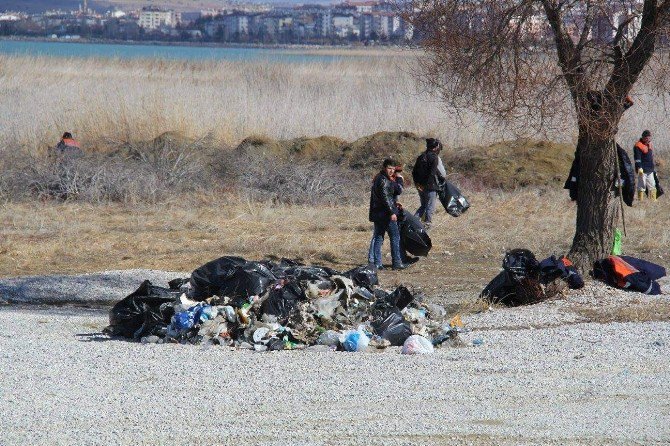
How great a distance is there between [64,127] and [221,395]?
→ 71.8 feet

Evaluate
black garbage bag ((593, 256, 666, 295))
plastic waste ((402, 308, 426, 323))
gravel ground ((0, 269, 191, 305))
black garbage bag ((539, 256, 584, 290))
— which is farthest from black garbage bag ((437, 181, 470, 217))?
plastic waste ((402, 308, 426, 323))

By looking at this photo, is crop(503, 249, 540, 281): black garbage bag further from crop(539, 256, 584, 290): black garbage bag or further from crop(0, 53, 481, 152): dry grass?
crop(0, 53, 481, 152): dry grass

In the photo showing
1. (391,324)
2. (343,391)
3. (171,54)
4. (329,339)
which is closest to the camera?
(343,391)

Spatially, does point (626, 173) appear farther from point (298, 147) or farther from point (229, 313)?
point (298, 147)

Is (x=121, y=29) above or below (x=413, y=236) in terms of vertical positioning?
below

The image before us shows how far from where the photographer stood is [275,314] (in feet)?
31.9

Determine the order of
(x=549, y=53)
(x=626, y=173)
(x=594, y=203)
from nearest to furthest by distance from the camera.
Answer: (x=549, y=53)
(x=594, y=203)
(x=626, y=173)

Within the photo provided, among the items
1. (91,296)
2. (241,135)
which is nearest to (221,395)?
(91,296)

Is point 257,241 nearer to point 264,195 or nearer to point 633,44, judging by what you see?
point 264,195

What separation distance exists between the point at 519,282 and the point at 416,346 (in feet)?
8.83

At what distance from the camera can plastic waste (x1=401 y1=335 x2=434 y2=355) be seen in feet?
30.3

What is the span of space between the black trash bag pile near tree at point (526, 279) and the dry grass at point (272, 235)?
1.41 metres

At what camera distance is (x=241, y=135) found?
91.7 feet

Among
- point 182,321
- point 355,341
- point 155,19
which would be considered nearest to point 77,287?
point 182,321
